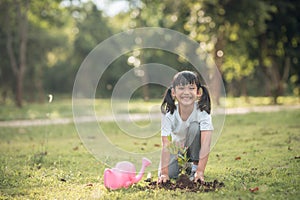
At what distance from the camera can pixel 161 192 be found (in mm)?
4484

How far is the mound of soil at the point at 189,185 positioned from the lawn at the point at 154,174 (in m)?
0.11

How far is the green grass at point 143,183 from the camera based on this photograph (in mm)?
4457

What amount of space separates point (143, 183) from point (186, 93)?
121 cm

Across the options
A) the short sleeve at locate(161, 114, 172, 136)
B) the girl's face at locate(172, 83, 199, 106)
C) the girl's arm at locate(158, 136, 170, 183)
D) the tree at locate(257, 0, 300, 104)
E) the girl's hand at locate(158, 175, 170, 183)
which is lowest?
the girl's hand at locate(158, 175, 170, 183)

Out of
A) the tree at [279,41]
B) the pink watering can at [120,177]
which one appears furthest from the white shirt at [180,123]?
the tree at [279,41]

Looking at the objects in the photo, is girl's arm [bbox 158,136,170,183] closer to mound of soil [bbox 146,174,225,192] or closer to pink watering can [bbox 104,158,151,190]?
mound of soil [bbox 146,174,225,192]

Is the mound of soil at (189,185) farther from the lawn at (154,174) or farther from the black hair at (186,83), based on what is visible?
the black hair at (186,83)

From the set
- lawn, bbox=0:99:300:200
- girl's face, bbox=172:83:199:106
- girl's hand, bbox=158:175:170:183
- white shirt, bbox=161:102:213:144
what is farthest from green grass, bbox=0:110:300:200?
girl's face, bbox=172:83:199:106

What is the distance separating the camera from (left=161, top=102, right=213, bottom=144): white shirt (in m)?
4.91

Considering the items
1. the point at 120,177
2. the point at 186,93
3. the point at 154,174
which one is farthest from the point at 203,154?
the point at 154,174

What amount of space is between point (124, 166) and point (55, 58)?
43402mm

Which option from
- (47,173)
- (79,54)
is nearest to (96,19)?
(79,54)

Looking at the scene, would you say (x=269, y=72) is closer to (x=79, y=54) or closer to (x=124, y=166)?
(x=124, y=166)

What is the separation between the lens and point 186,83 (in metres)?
4.88
